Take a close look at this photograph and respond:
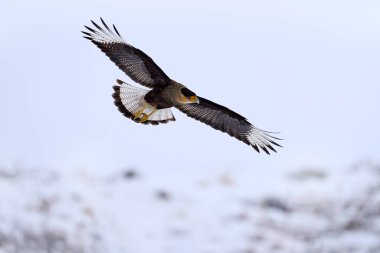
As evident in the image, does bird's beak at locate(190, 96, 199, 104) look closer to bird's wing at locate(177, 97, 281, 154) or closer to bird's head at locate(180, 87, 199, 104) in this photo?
bird's head at locate(180, 87, 199, 104)

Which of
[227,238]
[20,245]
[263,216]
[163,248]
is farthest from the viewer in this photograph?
[263,216]

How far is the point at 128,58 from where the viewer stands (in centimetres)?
1214

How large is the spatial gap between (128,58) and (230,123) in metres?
1.92

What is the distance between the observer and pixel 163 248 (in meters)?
31.8

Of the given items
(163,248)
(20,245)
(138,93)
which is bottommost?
(138,93)

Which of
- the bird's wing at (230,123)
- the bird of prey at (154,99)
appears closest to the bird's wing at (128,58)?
the bird of prey at (154,99)

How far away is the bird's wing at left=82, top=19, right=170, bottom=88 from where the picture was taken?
1200 centimetres

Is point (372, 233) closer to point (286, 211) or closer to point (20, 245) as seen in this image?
point (286, 211)

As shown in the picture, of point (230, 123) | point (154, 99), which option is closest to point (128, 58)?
point (154, 99)

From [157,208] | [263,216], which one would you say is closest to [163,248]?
[157,208]

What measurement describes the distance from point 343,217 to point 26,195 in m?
11.5

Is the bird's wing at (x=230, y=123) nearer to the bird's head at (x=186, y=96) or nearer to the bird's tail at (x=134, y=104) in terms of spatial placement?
the bird's tail at (x=134, y=104)

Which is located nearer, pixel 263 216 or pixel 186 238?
pixel 186 238

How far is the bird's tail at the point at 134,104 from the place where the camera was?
12500 millimetres
